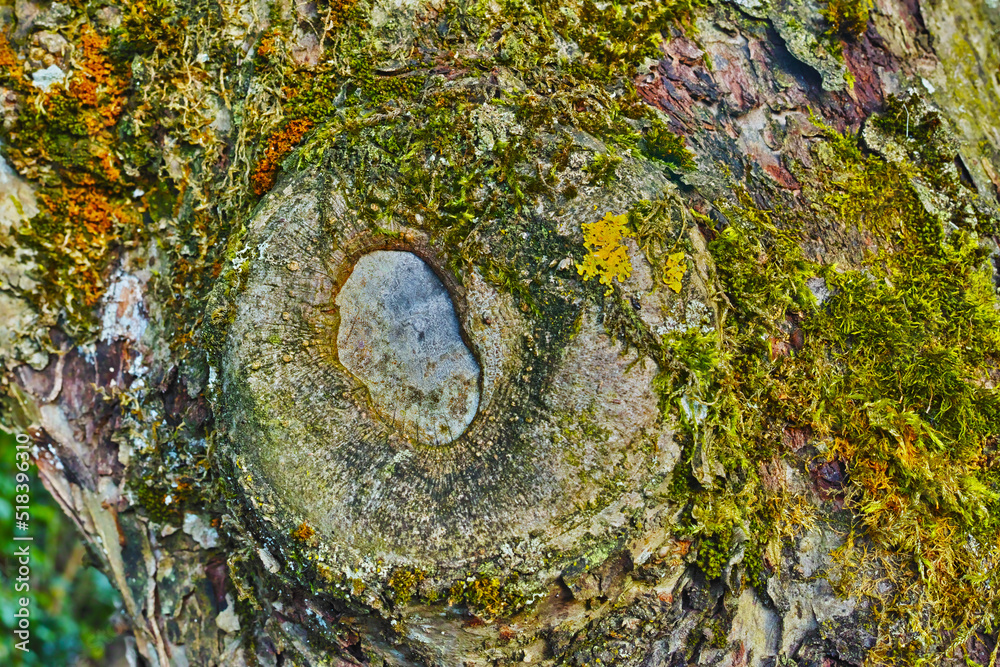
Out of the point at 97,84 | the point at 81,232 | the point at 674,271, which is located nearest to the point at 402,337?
the point at 674,271

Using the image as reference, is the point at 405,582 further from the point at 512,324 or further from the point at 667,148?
the point at 667,148

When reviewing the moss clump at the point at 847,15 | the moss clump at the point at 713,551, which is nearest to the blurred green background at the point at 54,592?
the moss clump at the point at 713,551

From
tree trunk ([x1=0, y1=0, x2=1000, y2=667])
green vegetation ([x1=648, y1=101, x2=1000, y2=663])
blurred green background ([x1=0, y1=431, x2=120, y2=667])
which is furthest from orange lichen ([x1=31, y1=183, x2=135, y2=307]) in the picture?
blurred green background ([x1=0, y1=431, x2=120, y2=667])

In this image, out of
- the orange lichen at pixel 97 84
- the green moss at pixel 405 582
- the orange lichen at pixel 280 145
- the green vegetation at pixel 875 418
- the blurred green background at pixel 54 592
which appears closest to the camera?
the green moss at pixel 405 582

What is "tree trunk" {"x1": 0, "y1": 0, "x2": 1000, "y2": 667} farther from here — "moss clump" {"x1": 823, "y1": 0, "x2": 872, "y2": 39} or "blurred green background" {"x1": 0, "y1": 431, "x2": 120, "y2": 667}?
"blurred green background" {"x1": 0, "y1": 431, "x2": 120, "y2": 667}

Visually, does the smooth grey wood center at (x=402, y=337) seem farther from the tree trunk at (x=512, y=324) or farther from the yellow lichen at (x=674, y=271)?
the yellow lichen at (x=674, y=271)
